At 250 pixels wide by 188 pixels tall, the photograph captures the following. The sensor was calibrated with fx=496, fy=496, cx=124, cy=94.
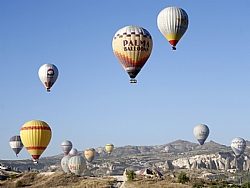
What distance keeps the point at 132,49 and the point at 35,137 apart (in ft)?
71.1

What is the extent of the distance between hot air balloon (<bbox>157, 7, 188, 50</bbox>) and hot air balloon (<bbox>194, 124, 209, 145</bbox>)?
7018 centimetres

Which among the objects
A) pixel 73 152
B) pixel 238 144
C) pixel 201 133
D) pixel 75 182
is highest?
pixel 201 133

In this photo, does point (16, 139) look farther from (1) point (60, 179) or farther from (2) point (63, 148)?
(2) point (63, 148)

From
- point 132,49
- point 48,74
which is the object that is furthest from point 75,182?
point 132,49

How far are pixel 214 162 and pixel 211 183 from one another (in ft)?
368

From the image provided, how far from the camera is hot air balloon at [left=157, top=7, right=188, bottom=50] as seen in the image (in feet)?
214

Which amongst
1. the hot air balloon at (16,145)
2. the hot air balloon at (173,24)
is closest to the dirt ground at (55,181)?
the hot air balloon at (16,145)

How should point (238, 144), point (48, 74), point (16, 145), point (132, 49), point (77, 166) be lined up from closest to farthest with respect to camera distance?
point (132, 49)
point (48, 74)
point (77, 166)
point (16, 145)
point (238, 144)

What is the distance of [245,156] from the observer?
591ft

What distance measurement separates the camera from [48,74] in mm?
82125

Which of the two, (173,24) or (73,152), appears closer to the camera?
(173,24)

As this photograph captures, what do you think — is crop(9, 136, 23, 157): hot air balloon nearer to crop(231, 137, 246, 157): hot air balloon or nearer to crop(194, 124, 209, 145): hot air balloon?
crop(194, 124, 209, 145): hot air balloon

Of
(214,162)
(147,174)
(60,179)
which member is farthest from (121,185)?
(214,162)

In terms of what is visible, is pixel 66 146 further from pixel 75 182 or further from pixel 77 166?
pixel 75 182
